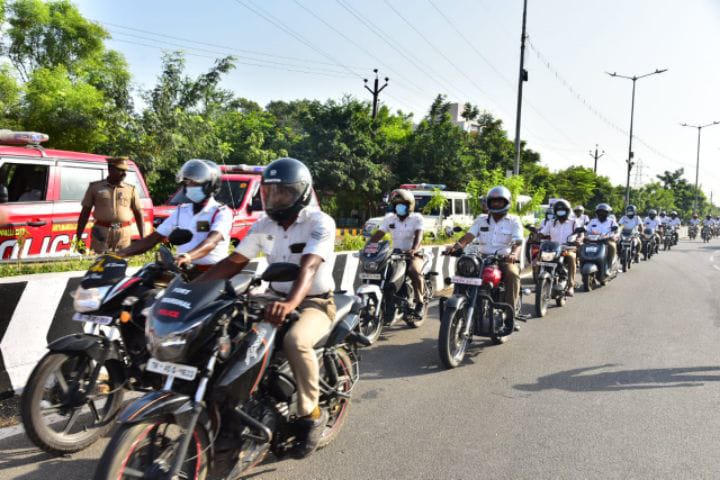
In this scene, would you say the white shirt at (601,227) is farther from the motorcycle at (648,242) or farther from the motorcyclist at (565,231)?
the motorcycle at (648,242)

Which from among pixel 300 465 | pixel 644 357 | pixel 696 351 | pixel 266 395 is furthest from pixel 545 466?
pixel 696 351

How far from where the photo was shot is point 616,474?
3627 millimetres

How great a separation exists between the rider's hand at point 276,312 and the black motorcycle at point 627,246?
50.5 ft

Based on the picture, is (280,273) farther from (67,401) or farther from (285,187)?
(67,401)

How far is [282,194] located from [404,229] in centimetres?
450

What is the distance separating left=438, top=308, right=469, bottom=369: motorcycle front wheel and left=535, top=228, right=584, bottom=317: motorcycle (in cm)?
332

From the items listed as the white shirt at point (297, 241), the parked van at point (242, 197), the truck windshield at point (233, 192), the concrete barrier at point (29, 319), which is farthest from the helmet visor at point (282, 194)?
the truck windshield at point (233, 192)

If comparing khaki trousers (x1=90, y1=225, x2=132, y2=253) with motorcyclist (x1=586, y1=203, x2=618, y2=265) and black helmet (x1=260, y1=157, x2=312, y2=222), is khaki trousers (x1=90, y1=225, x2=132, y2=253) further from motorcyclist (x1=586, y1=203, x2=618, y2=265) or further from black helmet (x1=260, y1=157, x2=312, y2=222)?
motorcyclist (x1=586, y1=203, x2=618, y2=265)

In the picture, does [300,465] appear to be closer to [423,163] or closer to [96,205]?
[96,205]

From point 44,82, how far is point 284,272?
67.1 ft

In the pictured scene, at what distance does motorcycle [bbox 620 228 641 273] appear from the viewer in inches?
656

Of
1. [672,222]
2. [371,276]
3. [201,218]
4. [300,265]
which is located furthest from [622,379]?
[672,222]

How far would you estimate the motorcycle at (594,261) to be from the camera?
12297mm

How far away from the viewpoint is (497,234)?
706cm
